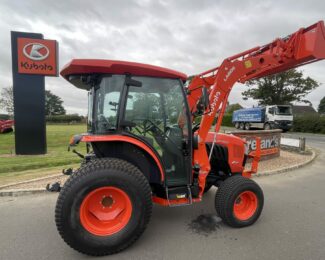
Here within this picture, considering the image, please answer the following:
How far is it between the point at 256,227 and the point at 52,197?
12.0 ft

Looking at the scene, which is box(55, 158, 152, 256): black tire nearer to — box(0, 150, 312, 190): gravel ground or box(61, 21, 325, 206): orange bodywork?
box(61, 21, 325, 206): orange bodywork

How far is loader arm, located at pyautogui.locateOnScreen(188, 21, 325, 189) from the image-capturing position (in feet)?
11.3

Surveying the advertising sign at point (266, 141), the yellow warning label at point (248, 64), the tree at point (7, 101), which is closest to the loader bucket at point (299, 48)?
the yellow warning label at point (248, 64)

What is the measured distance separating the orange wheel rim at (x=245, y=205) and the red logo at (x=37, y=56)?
9.33 metres

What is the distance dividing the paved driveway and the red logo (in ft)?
22.5

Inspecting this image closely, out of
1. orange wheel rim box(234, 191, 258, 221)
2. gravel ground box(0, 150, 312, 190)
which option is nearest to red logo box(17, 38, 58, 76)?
gravel ground box(0, 150, 312, 190)

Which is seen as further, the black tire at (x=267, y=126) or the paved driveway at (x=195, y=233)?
the black tire at (x=267, y=126)

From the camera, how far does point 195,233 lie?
3230mm

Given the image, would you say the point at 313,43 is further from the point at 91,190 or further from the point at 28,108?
the point at 28,108

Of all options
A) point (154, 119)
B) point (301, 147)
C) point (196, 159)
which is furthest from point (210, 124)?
point (301, 147)

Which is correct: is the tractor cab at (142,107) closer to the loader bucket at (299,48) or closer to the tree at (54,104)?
the loader bucket at (299,48)

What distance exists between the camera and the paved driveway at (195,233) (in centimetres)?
275

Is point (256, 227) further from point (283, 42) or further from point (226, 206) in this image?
point (283, 42)

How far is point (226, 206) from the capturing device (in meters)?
3.29
